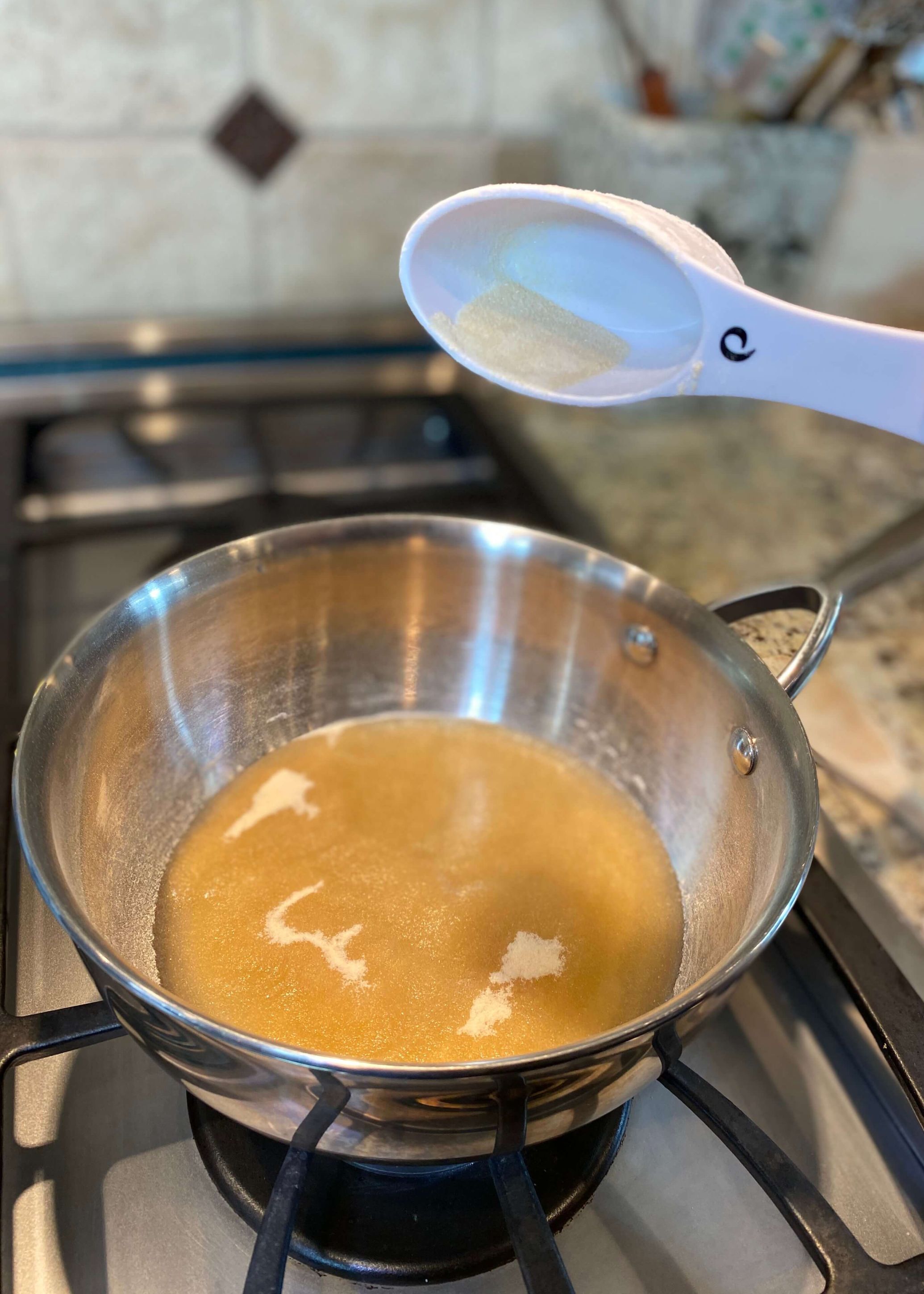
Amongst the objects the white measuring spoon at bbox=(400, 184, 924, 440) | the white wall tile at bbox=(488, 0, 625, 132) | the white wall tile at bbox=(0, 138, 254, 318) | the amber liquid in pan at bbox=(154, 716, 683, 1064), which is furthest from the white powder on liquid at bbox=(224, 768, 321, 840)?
the white wall tile at bbox=(488, 0, 625, 132)

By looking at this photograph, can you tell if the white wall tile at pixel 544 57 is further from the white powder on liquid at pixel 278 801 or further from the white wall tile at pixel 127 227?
the white powder on liquid at pixel 278 801

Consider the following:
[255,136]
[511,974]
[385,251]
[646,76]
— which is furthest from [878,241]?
[511,974]

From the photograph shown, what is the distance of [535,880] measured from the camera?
471 millimetres

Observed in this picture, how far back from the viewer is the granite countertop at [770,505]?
23.9 inches

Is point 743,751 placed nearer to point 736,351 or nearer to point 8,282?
point 736,351

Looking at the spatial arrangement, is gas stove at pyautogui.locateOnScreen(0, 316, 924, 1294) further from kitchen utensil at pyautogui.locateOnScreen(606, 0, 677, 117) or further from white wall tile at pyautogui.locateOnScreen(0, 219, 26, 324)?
kitchen utensil at pyautogui.locateOnScreen(606, 0, 677, 117)

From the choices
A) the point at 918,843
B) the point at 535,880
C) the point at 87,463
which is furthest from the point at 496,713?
the point at 87,463

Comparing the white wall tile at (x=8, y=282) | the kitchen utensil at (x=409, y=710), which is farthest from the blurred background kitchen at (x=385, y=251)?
the kitchen utensil at (x=409, y=710)

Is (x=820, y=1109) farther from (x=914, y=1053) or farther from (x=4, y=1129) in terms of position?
(x=4, y=1129)

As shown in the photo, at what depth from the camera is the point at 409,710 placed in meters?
0.57

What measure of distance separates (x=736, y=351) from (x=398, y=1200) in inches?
13.2

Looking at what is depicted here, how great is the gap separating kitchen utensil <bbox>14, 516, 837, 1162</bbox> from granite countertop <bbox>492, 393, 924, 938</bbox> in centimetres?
12

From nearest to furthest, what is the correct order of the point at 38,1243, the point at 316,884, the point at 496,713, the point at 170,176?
the point at 38,1243
the point at 316,884
the point at 496,713
the point at 170,176

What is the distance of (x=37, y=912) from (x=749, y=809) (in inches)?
12.4
